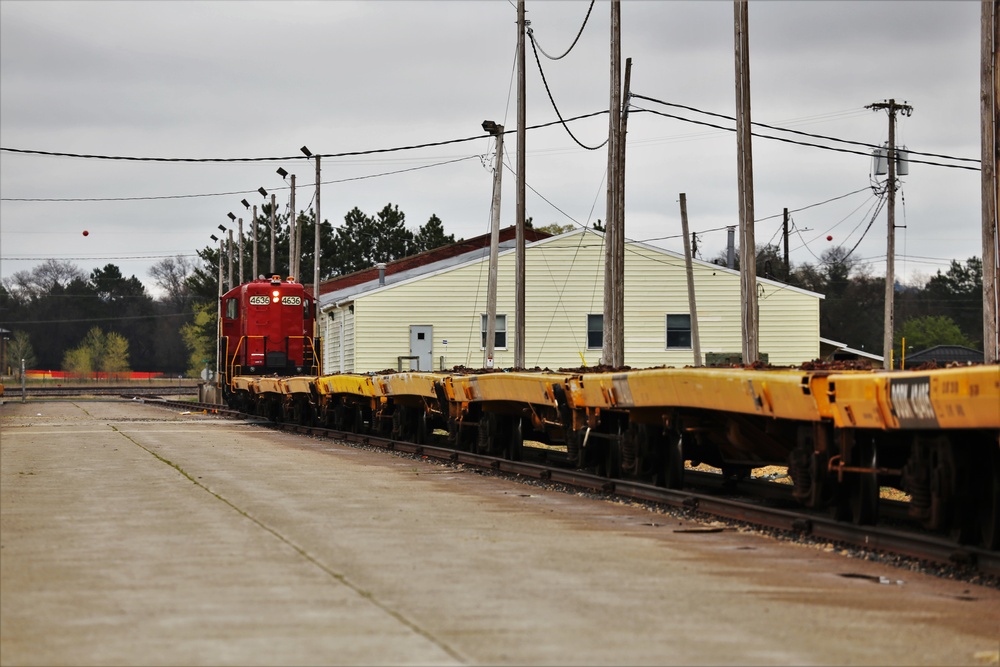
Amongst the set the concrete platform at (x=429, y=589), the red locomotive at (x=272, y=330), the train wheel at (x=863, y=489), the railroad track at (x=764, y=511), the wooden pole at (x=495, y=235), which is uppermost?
the wooden pole at (x=495, y=235)

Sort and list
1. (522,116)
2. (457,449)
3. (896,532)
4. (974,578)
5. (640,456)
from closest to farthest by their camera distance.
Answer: (974,578), (896,532), (640,456), (457,449), (522,116)

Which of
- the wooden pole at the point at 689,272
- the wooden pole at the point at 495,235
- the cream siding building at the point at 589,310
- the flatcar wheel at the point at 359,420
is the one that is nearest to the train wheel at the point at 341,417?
the flatcar wheel at the point at 359,420

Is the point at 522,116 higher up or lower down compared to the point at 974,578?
higher up

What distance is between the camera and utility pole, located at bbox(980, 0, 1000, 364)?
53.0 ft

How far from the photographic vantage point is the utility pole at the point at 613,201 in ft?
83.7

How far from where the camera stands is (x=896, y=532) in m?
10.3

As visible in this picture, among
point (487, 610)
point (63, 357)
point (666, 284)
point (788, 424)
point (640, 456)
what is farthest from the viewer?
point (63, 357)

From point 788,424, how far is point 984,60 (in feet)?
24.2

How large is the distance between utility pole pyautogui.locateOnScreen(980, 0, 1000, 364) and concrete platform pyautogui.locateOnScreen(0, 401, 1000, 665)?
563cm

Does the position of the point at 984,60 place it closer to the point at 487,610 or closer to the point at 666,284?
the point at 487,610

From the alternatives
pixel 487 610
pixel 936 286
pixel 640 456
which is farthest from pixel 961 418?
pixel 936 286

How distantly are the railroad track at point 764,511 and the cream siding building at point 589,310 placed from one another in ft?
90.4

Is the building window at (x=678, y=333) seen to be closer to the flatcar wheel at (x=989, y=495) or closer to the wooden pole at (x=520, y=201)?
the wooden pole at (x=520, y=201)

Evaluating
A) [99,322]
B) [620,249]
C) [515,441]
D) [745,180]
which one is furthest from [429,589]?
[99,322]
